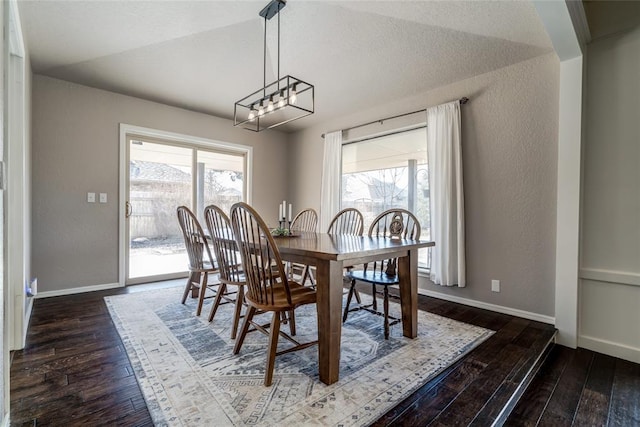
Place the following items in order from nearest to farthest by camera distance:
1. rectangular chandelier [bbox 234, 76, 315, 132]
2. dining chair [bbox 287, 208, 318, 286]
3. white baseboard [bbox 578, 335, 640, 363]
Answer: white baseboard [bbox 578, 335, 640, 363]
rectangular chandelier [bbox 234, 76, 315, 132]
dining chair [bbox 287, 208, 318, 286]

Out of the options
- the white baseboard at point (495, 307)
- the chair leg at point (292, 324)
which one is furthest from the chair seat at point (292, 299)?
the white baseboard at point (495, 307)

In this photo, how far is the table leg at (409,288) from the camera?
7.23 feet

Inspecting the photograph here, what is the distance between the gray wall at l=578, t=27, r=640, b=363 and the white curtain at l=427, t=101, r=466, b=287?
38.3 inches

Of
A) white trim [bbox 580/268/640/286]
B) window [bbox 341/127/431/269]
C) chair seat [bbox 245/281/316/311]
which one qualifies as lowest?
chair seat [bbox 245/281/316/311]

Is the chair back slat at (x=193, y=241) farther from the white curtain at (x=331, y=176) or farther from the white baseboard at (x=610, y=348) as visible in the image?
the white baseboard at (x=610, y=348)

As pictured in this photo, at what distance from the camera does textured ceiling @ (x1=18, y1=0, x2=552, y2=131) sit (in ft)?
7.50

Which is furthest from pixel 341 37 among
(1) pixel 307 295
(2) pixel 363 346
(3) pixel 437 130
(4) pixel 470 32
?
(2) pixel 363 346

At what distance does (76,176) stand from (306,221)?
2.68m

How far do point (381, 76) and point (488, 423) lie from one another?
3.06 m

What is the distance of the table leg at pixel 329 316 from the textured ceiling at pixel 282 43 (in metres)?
2.01

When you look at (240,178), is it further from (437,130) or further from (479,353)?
(479,353)

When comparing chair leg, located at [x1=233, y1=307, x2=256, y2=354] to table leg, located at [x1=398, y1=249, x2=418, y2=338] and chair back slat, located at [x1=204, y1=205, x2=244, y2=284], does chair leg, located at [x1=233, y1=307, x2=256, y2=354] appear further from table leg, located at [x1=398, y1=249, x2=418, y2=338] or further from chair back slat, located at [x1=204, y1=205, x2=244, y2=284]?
table leg, located at [x1=398, y1=249, x2=418, y2=338]

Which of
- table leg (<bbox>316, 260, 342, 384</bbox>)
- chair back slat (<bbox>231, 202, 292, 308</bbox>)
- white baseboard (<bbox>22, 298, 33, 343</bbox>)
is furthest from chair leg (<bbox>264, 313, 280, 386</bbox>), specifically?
white baseboard (<bbox>22, 298, 33, 343</bbox>)

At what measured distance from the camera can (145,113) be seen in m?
3.84
